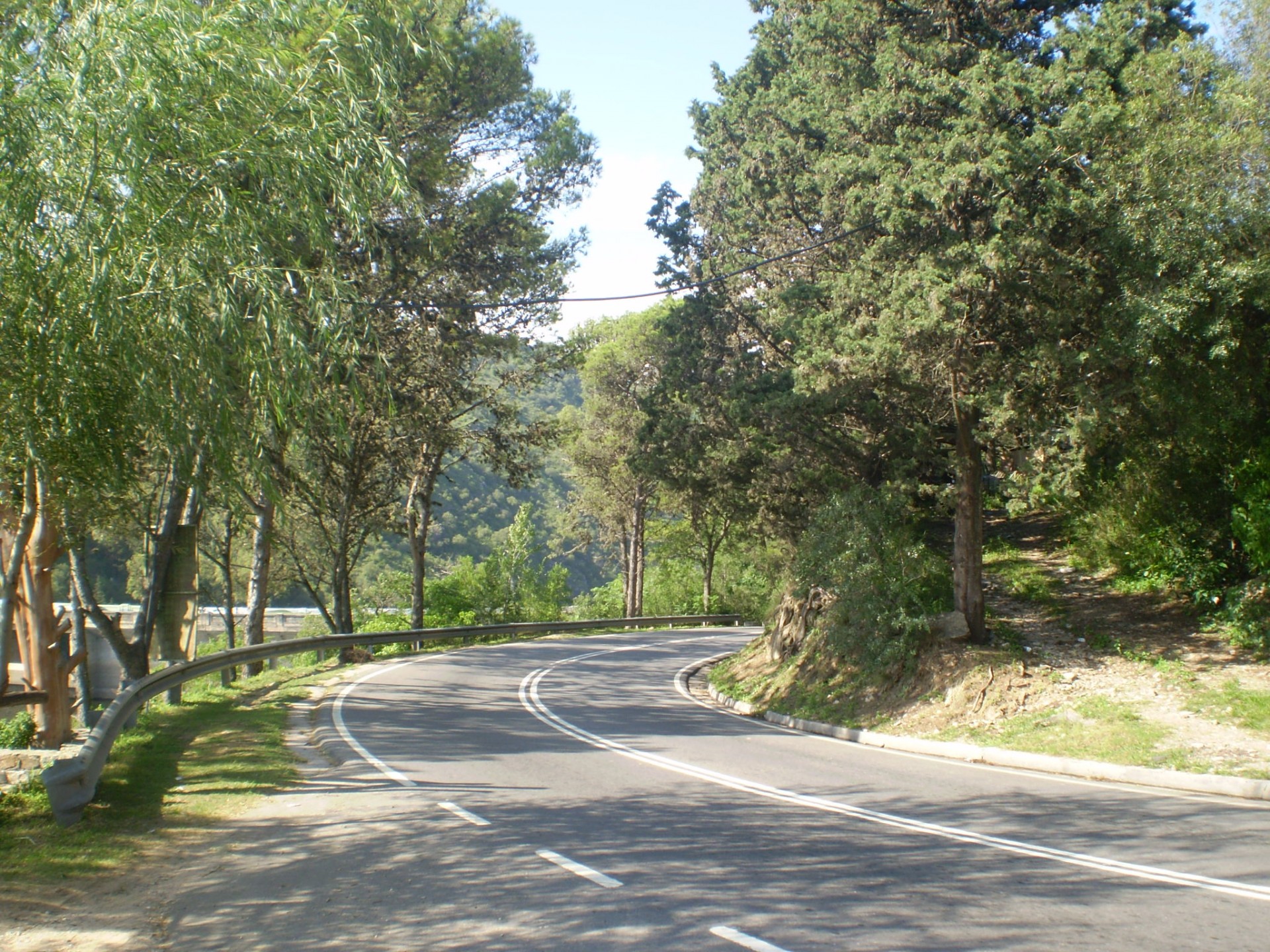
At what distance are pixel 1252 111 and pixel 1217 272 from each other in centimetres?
243

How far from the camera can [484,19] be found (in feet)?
78.9

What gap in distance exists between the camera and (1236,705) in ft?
41.2

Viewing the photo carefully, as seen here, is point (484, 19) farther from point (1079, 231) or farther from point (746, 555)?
point (746, 555)

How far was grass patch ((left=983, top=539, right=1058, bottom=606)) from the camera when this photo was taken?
1895cm

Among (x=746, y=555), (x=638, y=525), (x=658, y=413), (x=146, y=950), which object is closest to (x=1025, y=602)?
(x=658, y=413)

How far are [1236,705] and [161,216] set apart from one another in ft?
43.2

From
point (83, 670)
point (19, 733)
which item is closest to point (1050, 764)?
point (19, 733)

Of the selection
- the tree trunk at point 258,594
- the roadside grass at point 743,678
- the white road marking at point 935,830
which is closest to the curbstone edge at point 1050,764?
the roadside grass at point 743,678

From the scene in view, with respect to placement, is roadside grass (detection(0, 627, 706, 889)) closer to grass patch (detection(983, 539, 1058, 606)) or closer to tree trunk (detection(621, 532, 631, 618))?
grass patch (detection(983, 539, 1058, 606))

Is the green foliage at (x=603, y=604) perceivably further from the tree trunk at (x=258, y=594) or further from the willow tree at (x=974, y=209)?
the willow tree at (x=974, y=209)

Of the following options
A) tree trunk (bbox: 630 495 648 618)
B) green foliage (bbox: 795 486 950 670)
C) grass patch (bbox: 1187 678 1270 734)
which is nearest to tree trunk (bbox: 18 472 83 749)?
green foliage (bbox: 795 486 950 670)

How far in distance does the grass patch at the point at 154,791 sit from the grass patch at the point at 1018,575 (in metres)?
13.5

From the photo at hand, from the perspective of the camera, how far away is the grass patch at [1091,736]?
460 inches

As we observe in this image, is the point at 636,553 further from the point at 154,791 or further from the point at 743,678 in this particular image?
the point at 154,791
